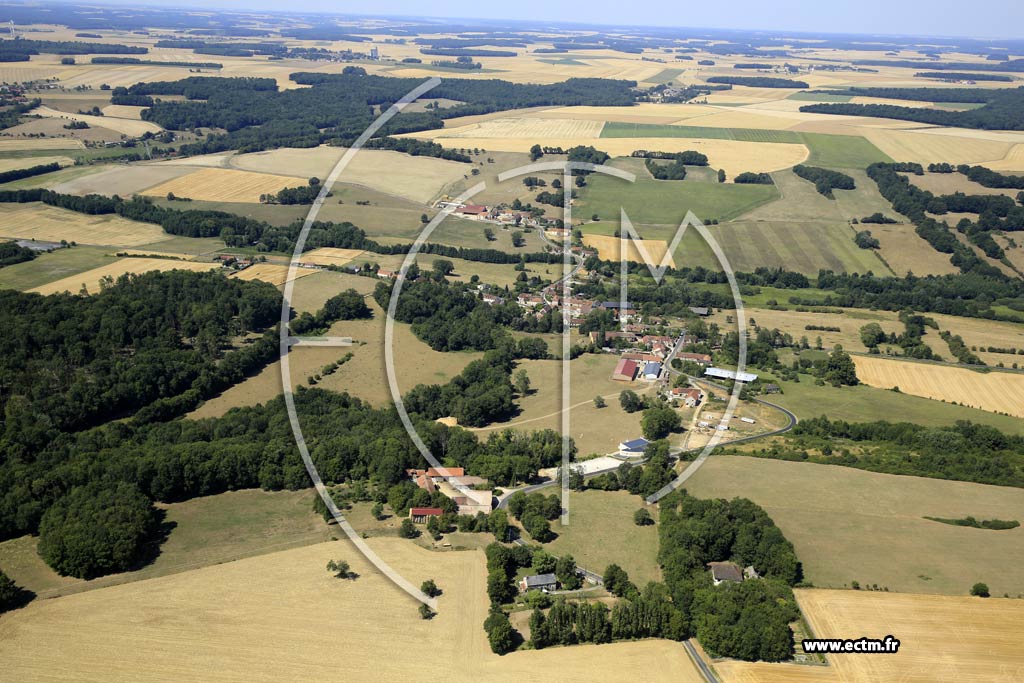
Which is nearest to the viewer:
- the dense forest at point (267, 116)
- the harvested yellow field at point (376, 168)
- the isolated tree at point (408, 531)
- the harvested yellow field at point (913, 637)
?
the harvested yellow field at point (913, 637)

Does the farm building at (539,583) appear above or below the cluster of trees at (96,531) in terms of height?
below

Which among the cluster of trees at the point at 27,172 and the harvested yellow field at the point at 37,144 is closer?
the cluster of trees at the point at 27,172

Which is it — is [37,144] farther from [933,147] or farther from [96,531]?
[933,147]

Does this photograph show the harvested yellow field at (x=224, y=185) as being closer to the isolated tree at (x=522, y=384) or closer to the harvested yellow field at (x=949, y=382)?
the isolated tree at (x=522, y=384)

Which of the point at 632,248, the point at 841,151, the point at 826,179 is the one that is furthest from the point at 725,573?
the point at 841,151

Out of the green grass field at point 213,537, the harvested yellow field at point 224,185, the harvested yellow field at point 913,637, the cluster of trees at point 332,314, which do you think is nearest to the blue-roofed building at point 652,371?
the cluster of trees at point 332,314

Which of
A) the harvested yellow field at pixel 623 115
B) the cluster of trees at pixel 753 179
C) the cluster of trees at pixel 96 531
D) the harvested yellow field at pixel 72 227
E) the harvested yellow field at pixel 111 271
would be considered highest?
the harvested yellow field at pixel 623 115

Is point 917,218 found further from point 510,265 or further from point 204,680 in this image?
point 204,680

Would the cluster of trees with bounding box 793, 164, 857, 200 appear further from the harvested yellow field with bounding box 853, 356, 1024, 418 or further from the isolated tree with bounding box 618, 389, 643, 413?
the isolated tree with bounding box 618, 389, 643, 413
